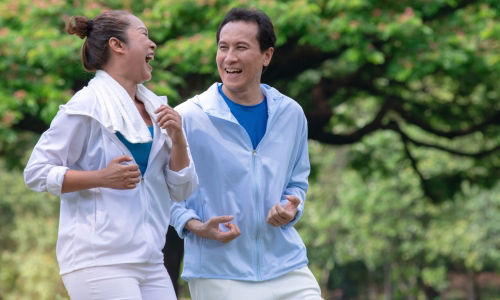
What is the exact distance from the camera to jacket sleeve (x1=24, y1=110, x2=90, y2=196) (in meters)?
3.17

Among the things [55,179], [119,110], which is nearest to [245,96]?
[119,110]

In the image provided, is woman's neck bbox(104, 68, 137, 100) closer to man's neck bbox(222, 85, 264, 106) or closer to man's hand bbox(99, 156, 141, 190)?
man's hand bbox(99, 156, 141, 190)

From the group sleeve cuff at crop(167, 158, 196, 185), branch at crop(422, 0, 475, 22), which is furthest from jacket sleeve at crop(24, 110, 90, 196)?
branch at crop(422, 0, 475, 22)

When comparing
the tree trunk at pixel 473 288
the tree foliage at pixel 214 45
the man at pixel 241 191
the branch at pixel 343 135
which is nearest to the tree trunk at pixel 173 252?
the tree foliage at pixel 214 45

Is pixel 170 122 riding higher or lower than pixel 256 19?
lower

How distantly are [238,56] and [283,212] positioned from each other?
73 cm

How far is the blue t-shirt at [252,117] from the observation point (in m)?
3.94

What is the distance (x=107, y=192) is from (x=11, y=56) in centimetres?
624

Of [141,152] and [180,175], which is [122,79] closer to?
[141,152]

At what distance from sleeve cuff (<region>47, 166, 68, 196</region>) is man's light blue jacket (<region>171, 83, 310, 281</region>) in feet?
2.56

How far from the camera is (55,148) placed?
10.5 ft

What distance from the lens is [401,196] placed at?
2350cm

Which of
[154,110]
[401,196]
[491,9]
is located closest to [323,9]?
[491,9]

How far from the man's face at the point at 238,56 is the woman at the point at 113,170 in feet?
1.66
